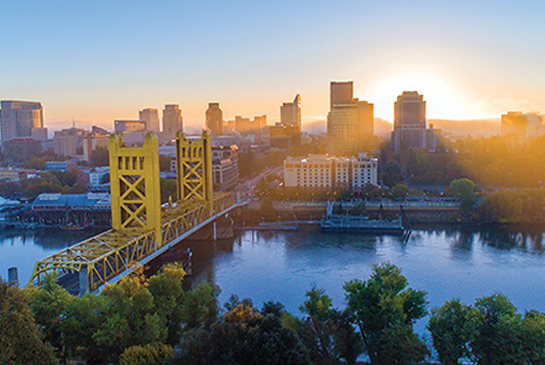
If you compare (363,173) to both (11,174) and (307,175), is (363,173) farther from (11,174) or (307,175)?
(11,174)

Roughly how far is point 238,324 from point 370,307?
6.55ft

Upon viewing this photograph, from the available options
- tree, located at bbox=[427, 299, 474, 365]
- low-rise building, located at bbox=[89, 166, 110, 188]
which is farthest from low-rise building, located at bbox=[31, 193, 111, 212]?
tree, located at bbox=[427, 299, 474, 365]

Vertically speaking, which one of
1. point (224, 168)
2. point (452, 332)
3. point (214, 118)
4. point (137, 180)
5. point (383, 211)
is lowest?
point (383, 211)

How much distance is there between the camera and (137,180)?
663cm

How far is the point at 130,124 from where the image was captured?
45219mm

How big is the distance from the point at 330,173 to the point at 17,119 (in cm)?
4286

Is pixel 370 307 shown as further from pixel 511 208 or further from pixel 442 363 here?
pixel 511 208

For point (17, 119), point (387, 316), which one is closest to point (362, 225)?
point (387, 316)

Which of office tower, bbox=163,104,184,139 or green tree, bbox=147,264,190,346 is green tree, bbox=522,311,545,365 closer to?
green tree, bbox=147,264,190,346

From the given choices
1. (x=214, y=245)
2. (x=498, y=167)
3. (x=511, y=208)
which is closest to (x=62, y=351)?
(x=214, y=245)

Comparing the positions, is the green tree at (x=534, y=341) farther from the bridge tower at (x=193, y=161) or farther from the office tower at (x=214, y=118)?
the office tower at (x=214, y=118)

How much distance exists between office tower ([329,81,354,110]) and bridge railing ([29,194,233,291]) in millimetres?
36560

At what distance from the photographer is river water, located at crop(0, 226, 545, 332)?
794 centimetres

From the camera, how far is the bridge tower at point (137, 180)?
6.61 meters
